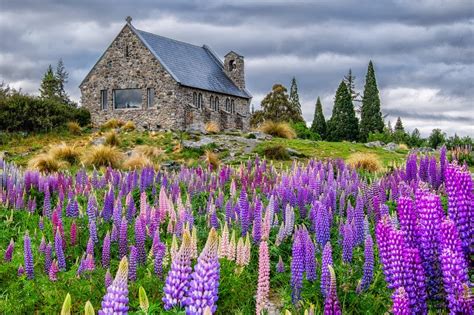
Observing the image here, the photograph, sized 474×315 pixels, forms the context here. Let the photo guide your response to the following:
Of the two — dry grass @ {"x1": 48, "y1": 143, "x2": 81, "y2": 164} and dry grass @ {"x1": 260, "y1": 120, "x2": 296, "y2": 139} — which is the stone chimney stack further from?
dry grass @ {"x1": 48, "y1": 143, "x2": 81, "y2": 164}

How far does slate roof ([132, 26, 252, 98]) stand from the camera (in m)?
41.1

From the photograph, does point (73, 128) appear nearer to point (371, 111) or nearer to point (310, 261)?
point (310, 261)

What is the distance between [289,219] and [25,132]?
85.7 feet

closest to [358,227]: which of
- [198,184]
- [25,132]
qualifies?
[198,184]

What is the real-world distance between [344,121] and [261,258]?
47.8 m

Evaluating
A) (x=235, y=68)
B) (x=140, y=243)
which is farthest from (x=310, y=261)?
(x=235, y=68)

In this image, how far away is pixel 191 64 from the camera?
44312 mm

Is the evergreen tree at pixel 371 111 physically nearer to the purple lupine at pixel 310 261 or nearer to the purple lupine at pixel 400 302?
the purple lupine at pixel 310 261

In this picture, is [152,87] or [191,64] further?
[191,64]

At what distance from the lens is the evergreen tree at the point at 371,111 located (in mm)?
55938

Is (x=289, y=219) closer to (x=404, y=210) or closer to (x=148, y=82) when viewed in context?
(x=404, y=210)

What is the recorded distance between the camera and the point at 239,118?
46.5m

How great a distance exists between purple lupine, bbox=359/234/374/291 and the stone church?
34.9 metres

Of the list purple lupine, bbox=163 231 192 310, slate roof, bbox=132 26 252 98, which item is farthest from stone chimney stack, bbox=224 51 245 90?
purple lupine, bbox=163 231 192 310
